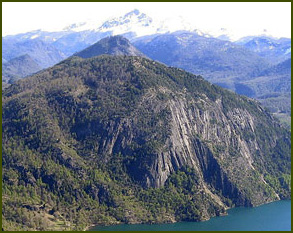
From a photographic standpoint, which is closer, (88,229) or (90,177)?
(88,229)

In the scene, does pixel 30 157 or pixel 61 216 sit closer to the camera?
pixel 61 216

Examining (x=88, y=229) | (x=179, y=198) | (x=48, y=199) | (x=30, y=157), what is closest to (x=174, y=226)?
(x=179, y=198)

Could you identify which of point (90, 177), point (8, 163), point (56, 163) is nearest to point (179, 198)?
point (90, 177)

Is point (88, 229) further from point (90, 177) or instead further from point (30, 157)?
point (30, 157)

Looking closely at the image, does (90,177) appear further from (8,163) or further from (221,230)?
(221,230)

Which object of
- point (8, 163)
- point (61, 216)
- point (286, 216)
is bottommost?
point (286, 216)

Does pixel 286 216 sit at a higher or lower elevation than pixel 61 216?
lower

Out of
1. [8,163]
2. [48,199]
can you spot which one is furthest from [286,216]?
[8,163]

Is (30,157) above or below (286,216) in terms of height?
above

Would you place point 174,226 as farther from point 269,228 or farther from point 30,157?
point 30,157
